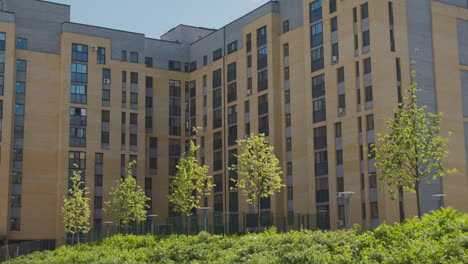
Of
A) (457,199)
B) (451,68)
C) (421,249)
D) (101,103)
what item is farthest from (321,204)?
(421,249)

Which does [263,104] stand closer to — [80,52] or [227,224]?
[227,224]

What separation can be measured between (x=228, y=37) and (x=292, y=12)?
39.6ft

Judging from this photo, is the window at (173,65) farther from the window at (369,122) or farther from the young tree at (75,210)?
the window at (369,122)

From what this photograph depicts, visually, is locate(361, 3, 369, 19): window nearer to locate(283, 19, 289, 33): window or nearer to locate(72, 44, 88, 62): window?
locate(283, 19, 289, 33): window

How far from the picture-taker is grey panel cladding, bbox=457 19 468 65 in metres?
62.0

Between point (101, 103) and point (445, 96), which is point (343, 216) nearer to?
point (445, 96)

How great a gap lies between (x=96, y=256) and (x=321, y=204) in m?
35.4

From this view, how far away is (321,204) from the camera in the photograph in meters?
61.5

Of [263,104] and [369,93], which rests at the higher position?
[263,104]

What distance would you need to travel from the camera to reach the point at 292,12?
69.7 metres

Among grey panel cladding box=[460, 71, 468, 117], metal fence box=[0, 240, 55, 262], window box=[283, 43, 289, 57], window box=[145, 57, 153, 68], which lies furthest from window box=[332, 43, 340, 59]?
metal fence box=[0, 240, 55, 262]

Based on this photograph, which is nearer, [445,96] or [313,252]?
[313,252]

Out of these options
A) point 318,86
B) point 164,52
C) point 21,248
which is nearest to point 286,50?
point 318,86

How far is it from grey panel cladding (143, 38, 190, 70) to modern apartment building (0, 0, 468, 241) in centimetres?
19
